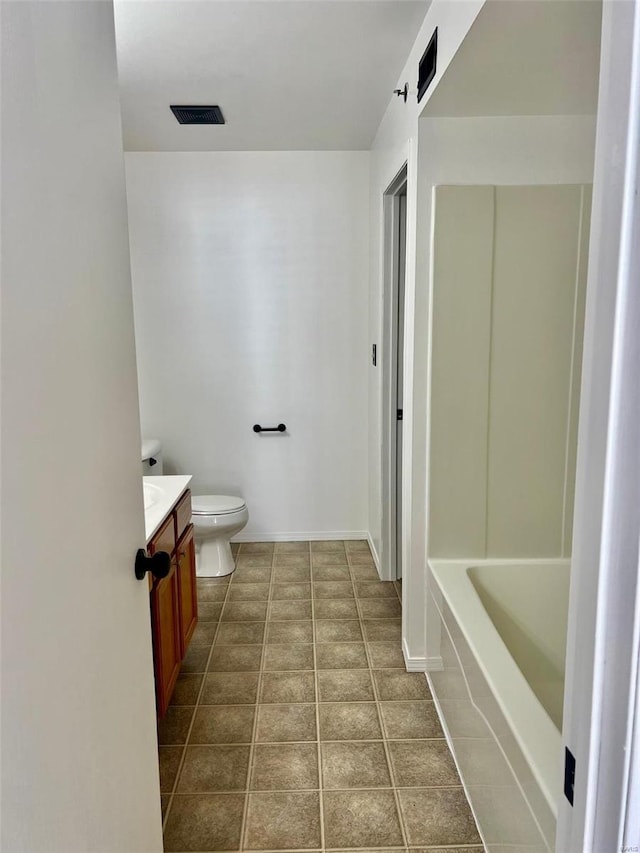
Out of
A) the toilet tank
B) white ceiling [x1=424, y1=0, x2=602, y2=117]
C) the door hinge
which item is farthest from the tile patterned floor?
white ceiling [x1=424, y1=0, x2=602, y2=117]

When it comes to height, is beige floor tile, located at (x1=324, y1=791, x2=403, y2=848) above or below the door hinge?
below

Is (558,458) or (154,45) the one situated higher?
(154,45)

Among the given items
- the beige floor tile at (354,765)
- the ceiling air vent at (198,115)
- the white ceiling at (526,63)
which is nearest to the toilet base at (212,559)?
the beige floor tile at (354,765)

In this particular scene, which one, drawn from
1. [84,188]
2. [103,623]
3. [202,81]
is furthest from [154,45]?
[103,623]

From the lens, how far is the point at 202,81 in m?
2.71

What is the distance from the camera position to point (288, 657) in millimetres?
2801

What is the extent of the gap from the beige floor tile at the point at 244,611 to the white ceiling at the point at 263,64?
252 centimetres

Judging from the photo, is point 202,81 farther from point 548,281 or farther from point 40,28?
point 40,28

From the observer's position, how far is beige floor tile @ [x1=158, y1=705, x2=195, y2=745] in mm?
2270

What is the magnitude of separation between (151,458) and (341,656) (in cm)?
168

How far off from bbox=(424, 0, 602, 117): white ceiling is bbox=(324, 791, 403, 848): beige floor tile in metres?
2.25

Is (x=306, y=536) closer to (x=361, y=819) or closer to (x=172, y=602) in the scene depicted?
(x=172, y=602)

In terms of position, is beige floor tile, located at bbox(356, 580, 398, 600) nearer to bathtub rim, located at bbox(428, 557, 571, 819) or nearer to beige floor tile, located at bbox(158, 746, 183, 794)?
bathtub rim, located at bbox(428, 557, 571, 819)

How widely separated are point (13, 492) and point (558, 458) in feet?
7.33
